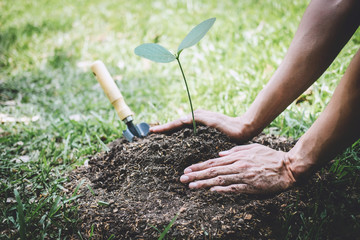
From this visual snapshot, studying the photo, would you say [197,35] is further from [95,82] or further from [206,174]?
[95,82]

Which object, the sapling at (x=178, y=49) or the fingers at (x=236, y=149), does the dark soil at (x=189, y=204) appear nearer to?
the fingers at (x=236, y=149)

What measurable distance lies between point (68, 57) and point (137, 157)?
251 cm

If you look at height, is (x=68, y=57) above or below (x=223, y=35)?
above

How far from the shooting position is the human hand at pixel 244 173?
1.32 metres

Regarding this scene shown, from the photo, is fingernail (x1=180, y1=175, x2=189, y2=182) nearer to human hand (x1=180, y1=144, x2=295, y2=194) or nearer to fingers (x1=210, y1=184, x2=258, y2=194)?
human hand (x1=180, y1=144, x2=295, y2=194)

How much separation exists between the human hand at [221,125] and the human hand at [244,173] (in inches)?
7.2

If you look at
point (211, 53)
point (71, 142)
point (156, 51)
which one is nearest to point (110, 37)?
point (211, 53)

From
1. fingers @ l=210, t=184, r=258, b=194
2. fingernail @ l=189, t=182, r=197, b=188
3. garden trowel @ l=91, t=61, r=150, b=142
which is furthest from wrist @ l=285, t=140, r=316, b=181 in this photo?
garden trowel @ l=91, t=61, r=150, b=142

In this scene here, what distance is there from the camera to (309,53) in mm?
1462

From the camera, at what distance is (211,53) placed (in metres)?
3.18

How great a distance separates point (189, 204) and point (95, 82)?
7.07ft

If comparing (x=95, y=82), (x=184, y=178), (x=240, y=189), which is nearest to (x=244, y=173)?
(x=240, y=189)

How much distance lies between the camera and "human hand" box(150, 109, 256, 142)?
165 cm

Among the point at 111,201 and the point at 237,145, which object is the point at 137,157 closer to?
the point at 111,201
